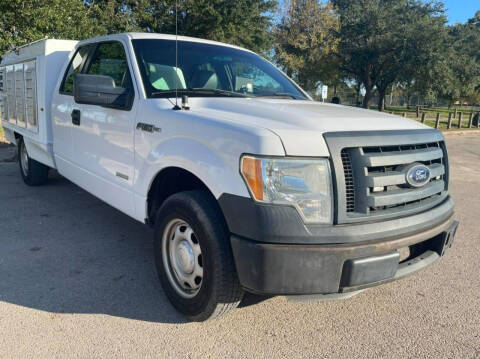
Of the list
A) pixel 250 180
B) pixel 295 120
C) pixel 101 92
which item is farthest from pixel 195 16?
pixel 250 180

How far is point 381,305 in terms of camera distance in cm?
304

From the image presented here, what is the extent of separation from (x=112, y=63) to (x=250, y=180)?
7.54ft

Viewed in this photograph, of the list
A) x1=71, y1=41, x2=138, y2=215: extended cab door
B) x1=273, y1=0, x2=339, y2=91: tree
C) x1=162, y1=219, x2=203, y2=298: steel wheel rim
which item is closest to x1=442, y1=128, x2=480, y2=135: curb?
x1=273, y1=0, x2=339, y2=91: tree

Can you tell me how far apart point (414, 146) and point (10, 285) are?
3190mm

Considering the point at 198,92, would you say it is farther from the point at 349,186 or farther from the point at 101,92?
the point at 349,186

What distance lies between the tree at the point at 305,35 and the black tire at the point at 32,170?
23.4 m

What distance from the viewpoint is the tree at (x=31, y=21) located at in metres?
9.53

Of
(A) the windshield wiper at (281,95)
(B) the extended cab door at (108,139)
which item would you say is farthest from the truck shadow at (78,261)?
(A) the windshield wiper at (281,95)

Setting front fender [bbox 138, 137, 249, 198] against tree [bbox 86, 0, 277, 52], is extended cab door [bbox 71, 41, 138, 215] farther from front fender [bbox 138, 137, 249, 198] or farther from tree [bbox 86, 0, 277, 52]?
tree [bbox 86, 0, 277, 52]

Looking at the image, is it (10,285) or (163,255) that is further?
(10,285)

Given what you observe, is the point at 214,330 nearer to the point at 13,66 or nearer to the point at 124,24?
the point at 13,66

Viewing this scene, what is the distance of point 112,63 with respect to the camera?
375cm

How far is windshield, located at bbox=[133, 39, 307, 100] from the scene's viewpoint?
3.29 metres

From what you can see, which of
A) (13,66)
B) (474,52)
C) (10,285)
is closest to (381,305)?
(10,285)
